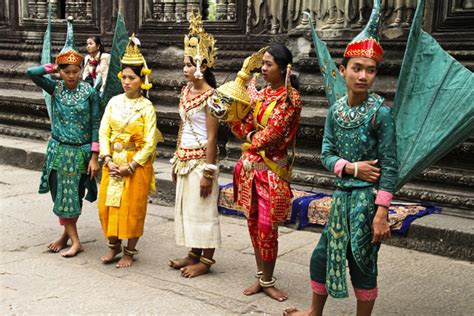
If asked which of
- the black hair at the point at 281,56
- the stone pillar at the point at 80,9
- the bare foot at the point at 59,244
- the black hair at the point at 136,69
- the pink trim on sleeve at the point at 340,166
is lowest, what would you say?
the bare foot at the point at 59,244

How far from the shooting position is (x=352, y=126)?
3.08 m

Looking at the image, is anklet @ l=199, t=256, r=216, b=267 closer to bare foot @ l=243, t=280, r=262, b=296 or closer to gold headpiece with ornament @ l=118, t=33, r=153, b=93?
bare foot @ l=243, t=280, r=262, b=296

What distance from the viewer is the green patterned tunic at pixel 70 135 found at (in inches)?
182

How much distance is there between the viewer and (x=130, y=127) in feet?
14.2

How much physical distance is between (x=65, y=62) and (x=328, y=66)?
2.07m

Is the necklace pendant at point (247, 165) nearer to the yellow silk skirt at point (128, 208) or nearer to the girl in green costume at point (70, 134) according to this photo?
the yellow silk skirt at point (128, 208)

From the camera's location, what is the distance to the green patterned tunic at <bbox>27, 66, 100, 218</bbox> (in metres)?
4.62

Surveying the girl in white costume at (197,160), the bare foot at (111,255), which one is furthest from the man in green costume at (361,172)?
the bare foot at (111,255)

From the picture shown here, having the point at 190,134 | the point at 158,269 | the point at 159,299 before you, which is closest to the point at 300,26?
the point at 190,134

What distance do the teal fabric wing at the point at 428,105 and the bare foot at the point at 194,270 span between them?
166cm

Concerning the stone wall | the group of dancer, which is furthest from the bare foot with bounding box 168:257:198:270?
the stone wall

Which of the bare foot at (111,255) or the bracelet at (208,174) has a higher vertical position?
the bracelet at (208,174)

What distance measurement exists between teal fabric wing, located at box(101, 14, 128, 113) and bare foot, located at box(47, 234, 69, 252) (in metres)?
1.05

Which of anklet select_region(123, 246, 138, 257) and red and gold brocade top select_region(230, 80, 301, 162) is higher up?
red and gold brocade top select_region(230, 80, 301, 162)
